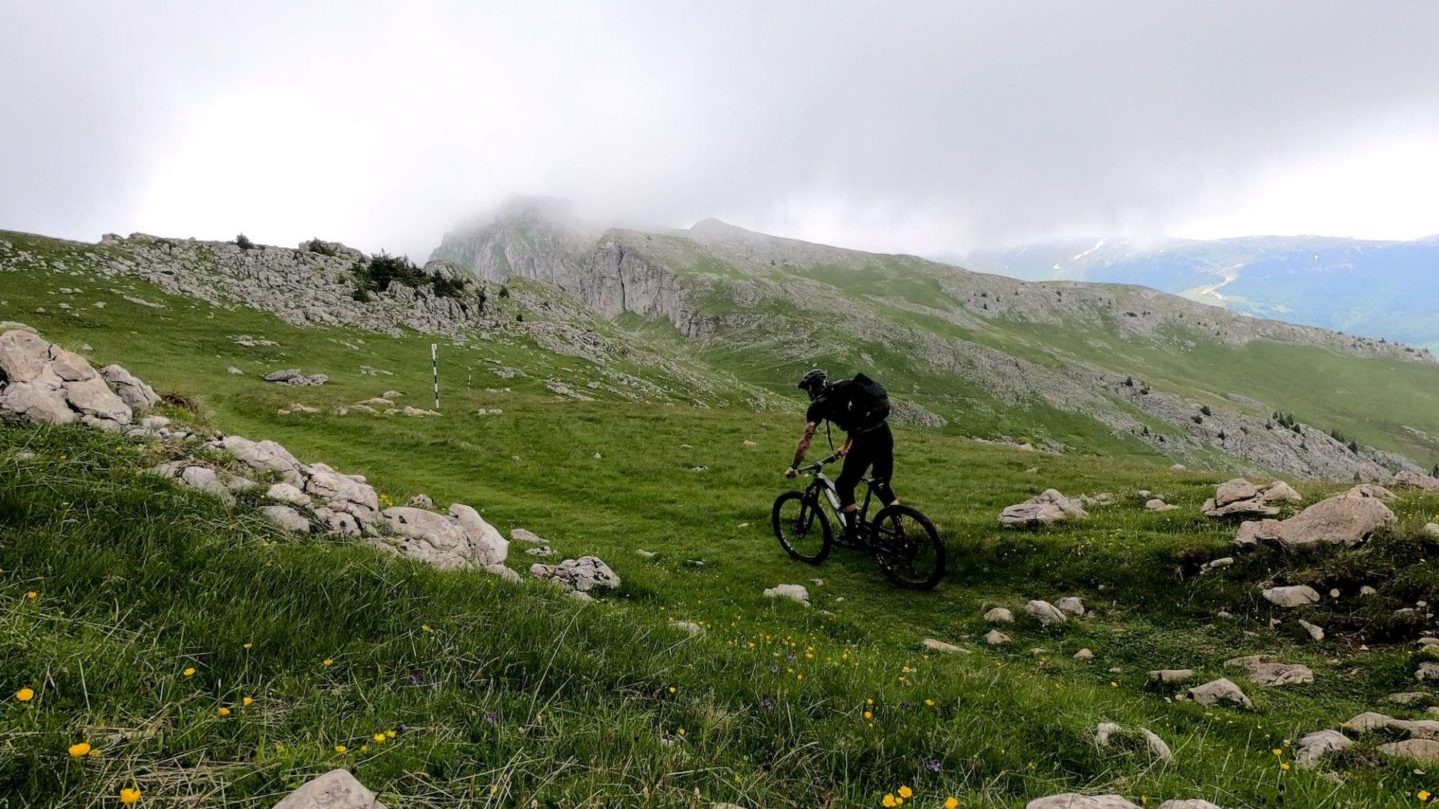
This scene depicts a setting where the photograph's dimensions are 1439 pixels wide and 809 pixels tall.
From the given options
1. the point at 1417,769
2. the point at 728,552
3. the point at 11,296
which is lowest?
the point at 728,552

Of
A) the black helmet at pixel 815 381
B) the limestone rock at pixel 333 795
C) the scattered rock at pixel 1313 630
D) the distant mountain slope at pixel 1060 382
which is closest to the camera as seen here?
the limestone rock at pixel 333 795

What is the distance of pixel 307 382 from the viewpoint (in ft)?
121

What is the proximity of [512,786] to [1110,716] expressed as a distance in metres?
5.44

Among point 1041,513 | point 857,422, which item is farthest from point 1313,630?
point 857,422

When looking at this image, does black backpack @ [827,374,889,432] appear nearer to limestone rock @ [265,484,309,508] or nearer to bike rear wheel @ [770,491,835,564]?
bike rear wheel @ [770,491,835,564]

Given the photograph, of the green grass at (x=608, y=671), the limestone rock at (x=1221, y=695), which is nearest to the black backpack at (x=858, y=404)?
the green grass at (x=608, y=671)

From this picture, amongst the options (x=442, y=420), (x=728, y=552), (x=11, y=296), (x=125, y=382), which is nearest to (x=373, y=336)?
(x=11, y=296)

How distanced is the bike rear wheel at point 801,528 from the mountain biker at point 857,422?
Answer: 134 cm

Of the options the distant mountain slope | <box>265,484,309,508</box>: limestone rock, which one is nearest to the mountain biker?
<box>265,484,309,508</box>: limestone rock

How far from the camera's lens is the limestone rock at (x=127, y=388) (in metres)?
11.9

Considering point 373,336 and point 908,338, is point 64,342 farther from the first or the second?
point 908,338

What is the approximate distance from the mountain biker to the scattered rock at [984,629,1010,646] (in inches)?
134

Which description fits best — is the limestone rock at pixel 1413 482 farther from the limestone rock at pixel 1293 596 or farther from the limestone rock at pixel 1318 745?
the limestone rock at pixel 1318 745

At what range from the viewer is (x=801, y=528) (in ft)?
48.1
